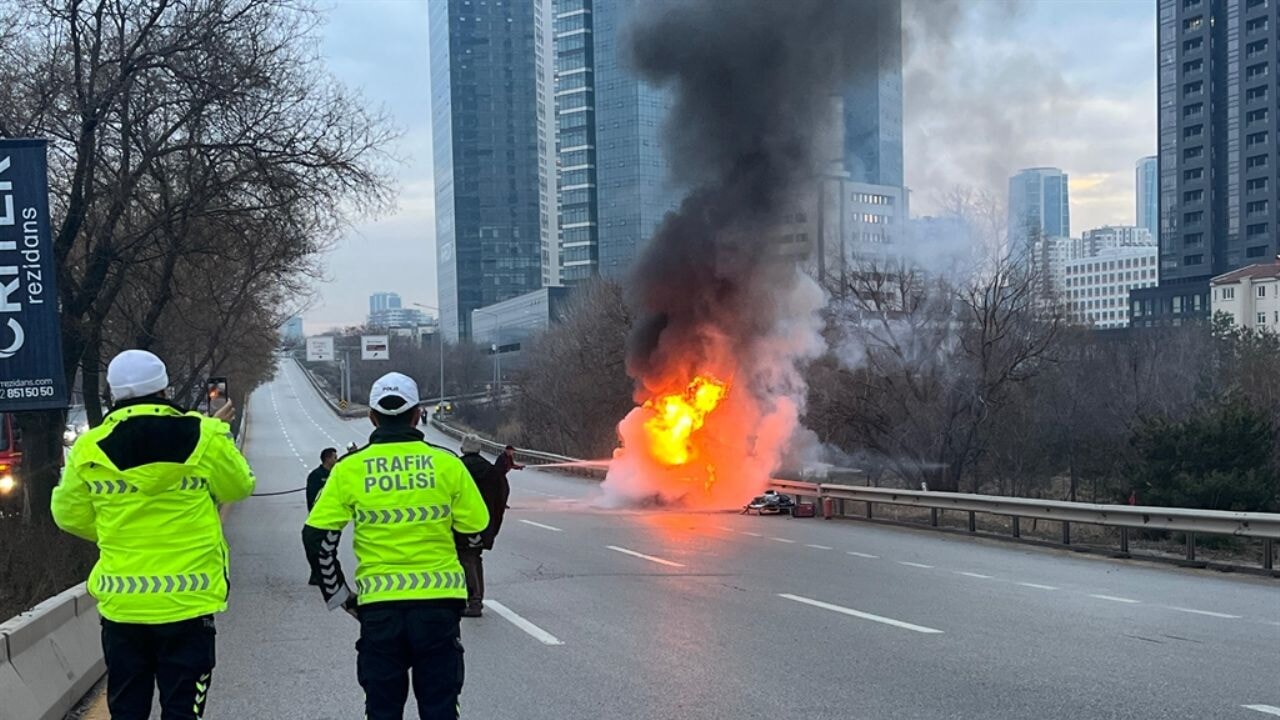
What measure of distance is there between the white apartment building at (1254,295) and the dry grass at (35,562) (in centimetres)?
9295

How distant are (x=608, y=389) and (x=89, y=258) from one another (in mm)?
30345

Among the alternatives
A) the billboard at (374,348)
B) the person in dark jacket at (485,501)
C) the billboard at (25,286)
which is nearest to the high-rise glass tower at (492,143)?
the billboard at (374,348)

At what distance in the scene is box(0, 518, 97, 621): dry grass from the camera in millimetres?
9023

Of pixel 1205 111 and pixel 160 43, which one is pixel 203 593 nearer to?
pixel 160 43

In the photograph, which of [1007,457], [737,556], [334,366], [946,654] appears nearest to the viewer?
[946,654]

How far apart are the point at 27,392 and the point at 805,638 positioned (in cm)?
750

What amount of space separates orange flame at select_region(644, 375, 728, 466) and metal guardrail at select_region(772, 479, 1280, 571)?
3.29 meters

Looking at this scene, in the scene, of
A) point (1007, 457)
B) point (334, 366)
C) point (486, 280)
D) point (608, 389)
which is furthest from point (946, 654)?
point (486, 280)

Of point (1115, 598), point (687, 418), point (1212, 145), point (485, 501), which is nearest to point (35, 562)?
point (485, 501)

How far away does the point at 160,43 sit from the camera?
611 inches

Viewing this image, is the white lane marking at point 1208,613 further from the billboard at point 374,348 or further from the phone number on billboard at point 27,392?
the billboard at point 374,348

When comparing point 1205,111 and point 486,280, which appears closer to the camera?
point 1205,111

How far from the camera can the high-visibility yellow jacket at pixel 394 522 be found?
14.1ft

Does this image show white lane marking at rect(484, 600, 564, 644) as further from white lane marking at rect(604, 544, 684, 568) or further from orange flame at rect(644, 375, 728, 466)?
orange flame at rect(644, 375, 728, 466)
